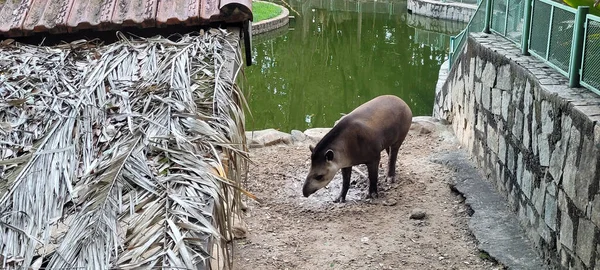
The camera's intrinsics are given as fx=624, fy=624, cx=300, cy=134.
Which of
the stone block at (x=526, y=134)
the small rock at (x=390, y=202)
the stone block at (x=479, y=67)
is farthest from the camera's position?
the stone block at (x=479, y=67)

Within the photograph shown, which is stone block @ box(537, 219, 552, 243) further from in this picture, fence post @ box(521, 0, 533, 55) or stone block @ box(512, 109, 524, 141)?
fence post @ box(521, 0, 533, 55)

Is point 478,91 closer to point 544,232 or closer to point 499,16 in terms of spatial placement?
point 499,16

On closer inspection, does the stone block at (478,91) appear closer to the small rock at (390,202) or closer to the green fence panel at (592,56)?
the small rock at (390,202)

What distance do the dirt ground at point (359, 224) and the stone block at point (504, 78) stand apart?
49.9 inches

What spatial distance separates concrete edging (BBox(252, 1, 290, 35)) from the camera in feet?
68.0

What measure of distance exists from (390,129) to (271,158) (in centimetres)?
187

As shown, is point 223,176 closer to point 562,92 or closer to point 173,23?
point 173,23

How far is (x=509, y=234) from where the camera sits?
18.3ft

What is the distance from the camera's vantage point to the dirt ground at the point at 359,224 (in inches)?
219

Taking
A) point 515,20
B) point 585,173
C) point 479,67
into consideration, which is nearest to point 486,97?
point 479,67

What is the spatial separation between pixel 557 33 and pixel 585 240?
6.84 ft

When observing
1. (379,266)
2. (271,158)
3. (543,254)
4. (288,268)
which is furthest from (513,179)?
(271,158)

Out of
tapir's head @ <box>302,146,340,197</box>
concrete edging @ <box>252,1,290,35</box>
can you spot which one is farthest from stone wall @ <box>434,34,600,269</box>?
concrete edging @ <box>252,1,290,35</box>

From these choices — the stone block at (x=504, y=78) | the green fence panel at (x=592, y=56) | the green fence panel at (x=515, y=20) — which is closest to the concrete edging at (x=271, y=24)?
the green fence panel at (x=515, y=20)
